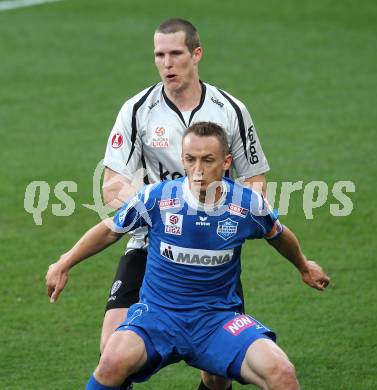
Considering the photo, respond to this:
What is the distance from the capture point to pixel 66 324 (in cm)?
959

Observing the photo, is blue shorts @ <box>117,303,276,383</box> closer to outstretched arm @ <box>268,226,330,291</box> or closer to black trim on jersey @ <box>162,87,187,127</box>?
outstretched arm @ <box>268,226,330,291</box>

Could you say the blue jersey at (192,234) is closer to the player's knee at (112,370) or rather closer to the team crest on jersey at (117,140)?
the player's knee at (112,370)

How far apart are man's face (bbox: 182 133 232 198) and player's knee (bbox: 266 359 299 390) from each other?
116 cm

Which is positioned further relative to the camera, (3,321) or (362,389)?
(3,321)

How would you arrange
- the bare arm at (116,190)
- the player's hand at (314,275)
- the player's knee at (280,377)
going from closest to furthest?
the player's knee at (280,377) < the player's hand at (314,275) < the bare arm at (116,190)

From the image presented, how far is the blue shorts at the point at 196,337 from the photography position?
679cm

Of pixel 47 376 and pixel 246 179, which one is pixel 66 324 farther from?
pixel 246 179


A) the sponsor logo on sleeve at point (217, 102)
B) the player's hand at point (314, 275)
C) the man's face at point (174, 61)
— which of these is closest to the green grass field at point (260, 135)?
the player's hand at point (314, 275)

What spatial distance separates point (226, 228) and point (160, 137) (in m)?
1.04

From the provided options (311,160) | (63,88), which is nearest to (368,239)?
(311,160)

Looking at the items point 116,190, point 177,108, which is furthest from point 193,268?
point 177,108

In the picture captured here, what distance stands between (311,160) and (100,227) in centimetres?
710

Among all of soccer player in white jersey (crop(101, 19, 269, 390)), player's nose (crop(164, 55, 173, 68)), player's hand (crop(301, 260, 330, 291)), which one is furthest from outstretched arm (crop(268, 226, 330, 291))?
player's nose (crop(164, 55, 173, 68))

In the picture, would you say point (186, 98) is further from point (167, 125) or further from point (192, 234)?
point (192, 234)
